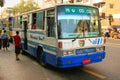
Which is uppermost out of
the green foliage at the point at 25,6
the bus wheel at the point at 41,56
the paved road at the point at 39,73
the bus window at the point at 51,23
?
the green foliage at the point at 25,6

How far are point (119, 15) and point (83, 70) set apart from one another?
43926mm

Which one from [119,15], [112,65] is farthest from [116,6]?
[112,65]

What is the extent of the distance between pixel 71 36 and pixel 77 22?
656 millimetres

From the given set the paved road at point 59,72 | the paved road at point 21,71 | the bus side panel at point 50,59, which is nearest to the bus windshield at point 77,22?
→ the bus side panel at point 50,59

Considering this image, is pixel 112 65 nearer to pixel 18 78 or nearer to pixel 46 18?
pixel 46 18

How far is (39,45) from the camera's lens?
12.4m

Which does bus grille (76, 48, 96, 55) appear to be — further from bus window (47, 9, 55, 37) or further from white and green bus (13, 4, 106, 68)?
bus window (47, 9, 55, 37)

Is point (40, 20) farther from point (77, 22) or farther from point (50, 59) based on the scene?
point (77, 22)

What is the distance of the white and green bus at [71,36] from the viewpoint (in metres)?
9.85

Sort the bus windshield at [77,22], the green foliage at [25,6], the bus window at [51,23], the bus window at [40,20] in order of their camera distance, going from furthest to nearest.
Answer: the green foliage at [25,6] → the bus window at [40,20] → the bus window at [51,23] → the bus windshield at [77,22]

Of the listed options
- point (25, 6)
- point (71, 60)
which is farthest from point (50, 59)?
point (25, 6)

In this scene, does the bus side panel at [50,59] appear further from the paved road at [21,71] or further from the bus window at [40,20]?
the bus window at [40,20]

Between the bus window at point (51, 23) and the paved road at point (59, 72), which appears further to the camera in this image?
the bus window at point (51, 23)

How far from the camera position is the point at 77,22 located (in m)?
10.3
